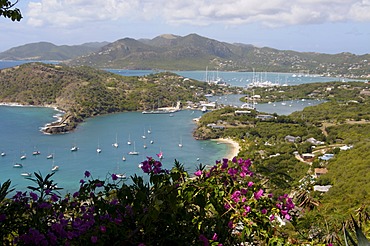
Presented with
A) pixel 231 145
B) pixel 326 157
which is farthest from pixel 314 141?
pixel 326 157

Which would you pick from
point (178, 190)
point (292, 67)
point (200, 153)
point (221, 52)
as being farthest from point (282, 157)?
point (221, 52)

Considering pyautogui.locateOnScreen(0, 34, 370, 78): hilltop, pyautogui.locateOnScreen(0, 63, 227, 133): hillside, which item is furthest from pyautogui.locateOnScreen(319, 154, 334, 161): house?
pyautogui.locateOnScreen(0, 34, 370, 78): hilltop

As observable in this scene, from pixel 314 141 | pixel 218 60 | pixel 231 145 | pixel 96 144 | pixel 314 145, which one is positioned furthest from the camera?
pixel 218 60

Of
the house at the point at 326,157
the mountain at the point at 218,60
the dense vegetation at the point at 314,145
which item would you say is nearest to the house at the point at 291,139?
the dense vegetation at the point at 314,145

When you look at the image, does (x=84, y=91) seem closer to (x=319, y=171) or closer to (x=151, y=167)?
(x=319, y=171)

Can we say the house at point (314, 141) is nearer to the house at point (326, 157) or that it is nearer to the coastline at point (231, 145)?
the coastline at point (231, 145)
